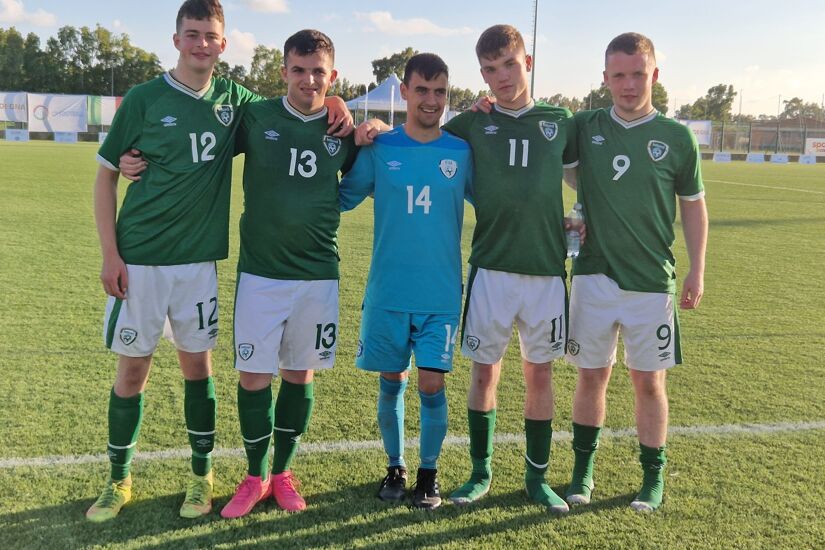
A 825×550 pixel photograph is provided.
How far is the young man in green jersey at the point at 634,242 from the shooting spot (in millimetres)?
2807

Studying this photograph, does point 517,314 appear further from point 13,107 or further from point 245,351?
point 13,107

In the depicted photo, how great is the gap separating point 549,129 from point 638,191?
46cm

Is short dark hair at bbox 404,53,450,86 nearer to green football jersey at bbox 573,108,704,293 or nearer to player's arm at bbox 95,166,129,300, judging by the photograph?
green football jersey at bbox 573,108,704,293

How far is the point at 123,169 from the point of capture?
105 inches

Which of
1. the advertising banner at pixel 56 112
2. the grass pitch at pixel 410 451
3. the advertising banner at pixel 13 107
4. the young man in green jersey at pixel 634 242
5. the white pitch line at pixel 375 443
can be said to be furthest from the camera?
the advertising banner at pixel 56 112

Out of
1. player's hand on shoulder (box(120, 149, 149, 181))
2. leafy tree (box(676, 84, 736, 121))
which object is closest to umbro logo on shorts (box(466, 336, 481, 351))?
player's hand on shoulder (box(120, 149, 149, 181))

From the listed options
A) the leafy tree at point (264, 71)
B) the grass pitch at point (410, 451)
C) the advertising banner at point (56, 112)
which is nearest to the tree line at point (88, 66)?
the leafy tree at point (264, 71)

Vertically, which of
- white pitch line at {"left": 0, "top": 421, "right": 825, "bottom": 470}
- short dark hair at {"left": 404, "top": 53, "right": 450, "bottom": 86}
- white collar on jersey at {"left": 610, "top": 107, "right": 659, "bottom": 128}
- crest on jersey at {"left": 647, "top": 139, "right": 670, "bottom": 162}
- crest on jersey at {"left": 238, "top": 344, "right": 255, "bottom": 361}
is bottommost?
white pitch line at {"left": 0, "top": 421, "right": 825, "bottom": 470}

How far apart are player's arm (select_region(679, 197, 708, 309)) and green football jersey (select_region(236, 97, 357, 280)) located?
158cm

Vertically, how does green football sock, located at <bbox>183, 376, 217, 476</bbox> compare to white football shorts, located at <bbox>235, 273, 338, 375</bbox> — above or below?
below

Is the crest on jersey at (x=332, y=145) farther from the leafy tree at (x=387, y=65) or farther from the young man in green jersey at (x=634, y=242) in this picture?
the leafy tree at (x=387, y=65)

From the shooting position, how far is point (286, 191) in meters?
2.75

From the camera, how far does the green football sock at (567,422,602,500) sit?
2.93 meters

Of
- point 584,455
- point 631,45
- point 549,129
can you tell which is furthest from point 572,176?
point 584,455
